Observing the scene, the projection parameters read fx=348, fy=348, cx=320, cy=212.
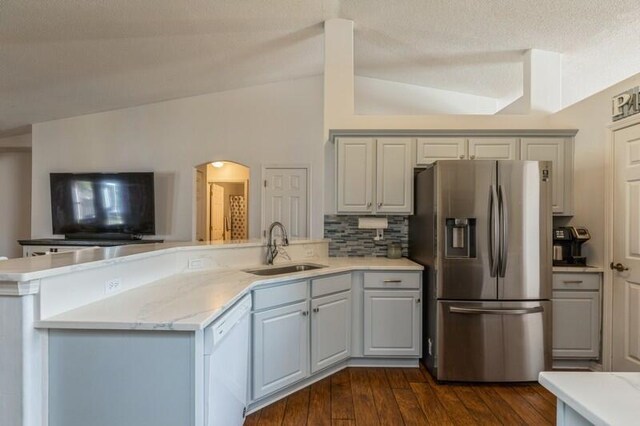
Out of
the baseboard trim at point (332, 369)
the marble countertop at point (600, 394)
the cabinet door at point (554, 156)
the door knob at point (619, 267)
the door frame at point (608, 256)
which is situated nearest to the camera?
the marble countertop at point (600, 394)

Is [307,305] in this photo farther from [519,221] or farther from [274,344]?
[519,221]

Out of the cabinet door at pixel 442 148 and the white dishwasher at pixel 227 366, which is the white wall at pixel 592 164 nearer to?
the cabinet door at pixel 442 148

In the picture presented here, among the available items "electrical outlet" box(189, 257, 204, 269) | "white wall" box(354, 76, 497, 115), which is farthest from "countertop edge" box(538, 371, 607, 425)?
"white wall" box(354, 76, 497, 115)

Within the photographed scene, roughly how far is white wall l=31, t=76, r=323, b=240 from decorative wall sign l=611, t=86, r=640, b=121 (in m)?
3.33

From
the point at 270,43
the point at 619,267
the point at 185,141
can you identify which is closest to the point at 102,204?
the point at 185,141

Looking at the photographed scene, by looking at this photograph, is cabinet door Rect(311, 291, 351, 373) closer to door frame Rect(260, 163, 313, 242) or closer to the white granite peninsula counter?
the white granite peninsula counter

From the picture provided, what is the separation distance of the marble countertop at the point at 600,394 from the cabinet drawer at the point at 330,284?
175cm

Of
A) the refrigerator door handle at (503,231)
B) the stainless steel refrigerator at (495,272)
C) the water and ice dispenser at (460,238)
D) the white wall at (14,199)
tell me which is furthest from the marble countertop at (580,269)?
the white wall at (14,199)

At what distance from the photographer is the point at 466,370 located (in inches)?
103

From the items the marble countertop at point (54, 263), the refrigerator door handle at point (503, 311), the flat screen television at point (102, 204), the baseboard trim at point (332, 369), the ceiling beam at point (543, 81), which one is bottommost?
the baseboard trim at point (332, 369)

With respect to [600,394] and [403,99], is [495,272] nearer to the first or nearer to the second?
[600,394]

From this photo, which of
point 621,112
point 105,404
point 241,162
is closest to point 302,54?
point 241,162

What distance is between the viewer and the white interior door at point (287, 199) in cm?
515

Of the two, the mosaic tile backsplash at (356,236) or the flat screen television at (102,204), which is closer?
the mosaic tile backsplash at (356,236)
